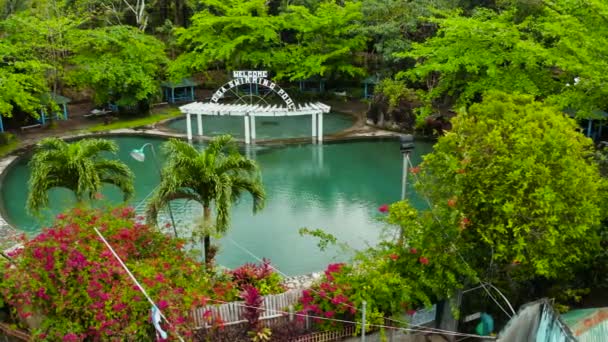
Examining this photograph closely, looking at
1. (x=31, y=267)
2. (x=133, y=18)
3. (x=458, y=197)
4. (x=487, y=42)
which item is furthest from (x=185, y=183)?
(x=133, y=18)

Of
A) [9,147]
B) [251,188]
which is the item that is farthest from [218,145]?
[9,147]

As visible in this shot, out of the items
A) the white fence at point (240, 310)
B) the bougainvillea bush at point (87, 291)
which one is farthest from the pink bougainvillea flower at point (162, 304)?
the white fence at point (240, 310)

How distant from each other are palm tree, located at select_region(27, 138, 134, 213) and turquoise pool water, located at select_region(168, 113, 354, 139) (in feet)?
44.1

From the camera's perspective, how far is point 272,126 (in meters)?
27.9

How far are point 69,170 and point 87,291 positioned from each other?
492cm

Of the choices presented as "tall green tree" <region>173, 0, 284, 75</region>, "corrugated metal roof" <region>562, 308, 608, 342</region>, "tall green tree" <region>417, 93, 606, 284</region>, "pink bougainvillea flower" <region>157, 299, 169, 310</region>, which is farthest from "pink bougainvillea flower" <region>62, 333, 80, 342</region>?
"tall green tree" <region>173, 0, 284, 75</region>

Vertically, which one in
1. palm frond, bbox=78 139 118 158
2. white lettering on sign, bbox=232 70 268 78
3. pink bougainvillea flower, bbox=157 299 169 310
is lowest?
pink bougainvillea flower, bbox=157 299 169 310

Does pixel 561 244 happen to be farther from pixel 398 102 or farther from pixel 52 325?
pixel 398 102

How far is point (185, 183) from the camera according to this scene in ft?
35.0

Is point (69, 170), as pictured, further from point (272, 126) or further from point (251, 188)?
point (272, 126)

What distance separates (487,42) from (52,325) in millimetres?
16094

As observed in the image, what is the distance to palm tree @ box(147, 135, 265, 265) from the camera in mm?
10414

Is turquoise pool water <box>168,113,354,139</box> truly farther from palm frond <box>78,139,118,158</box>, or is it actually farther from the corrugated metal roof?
the corrugated metal roof

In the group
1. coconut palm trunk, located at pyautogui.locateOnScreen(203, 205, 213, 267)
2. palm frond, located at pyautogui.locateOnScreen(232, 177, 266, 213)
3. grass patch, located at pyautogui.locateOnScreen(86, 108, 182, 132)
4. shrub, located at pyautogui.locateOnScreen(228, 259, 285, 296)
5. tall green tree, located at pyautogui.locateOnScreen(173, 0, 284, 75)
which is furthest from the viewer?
tall green tree, located at pyautogui.locateOnScreen(173, 0, 284, 75)
